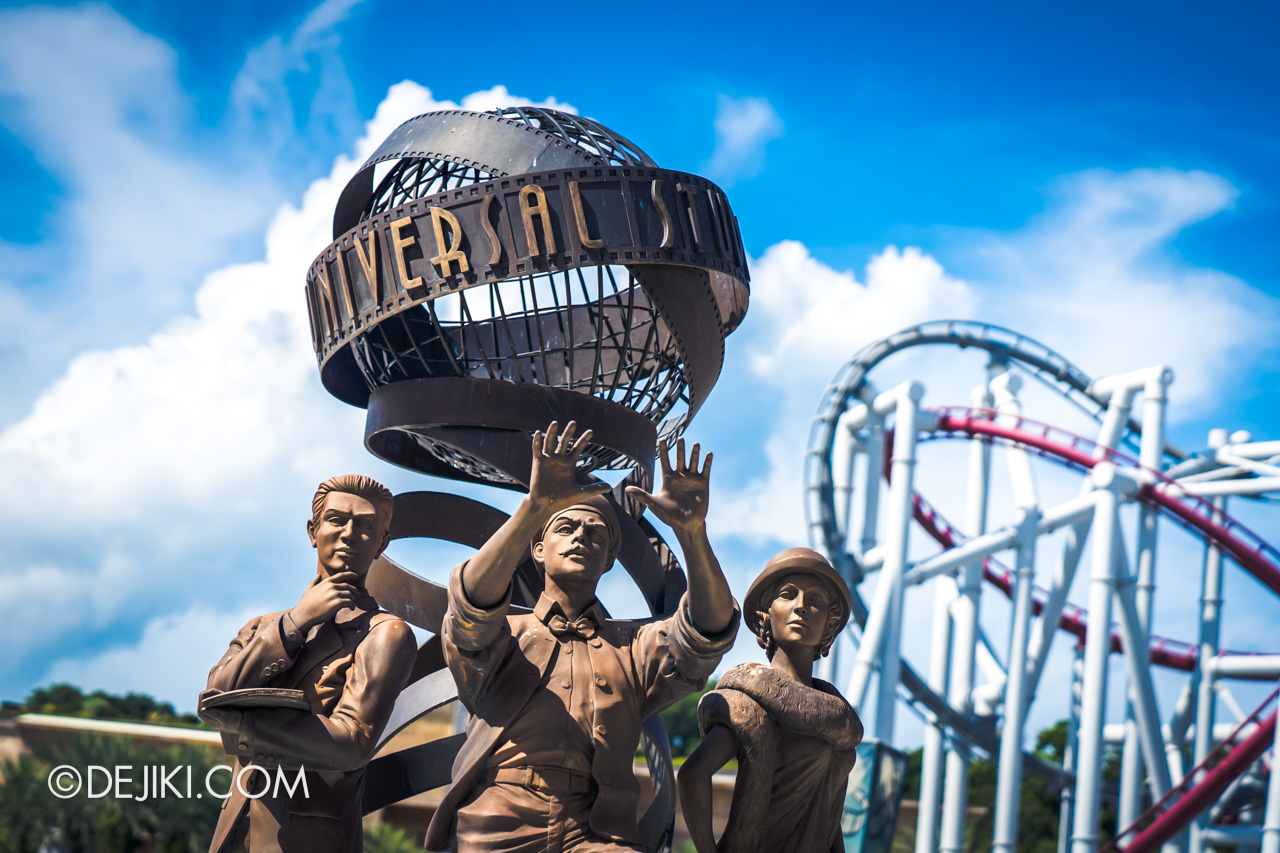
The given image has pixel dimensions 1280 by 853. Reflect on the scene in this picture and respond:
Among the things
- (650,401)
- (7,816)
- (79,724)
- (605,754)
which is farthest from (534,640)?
(79,724)

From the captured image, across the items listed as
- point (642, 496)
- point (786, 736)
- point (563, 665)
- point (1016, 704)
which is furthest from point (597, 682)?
point (1016, 704)

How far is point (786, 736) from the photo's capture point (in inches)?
192

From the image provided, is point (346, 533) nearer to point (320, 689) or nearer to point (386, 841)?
point (320, 689)

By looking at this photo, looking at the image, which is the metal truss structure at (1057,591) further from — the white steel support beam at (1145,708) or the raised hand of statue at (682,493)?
the raised hand of statue at (682,493)

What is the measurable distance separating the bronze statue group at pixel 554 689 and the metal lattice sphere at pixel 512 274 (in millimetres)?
2365

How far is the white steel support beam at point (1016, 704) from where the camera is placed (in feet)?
59.4

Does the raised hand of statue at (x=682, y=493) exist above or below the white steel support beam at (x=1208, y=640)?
below

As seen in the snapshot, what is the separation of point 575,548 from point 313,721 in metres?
1.11

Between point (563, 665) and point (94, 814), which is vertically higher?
point (563, 665)

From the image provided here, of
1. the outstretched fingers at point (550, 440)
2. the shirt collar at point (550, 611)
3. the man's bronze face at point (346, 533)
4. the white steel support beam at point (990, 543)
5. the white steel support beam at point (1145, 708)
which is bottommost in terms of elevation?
the shirt collar at point (550, 611)

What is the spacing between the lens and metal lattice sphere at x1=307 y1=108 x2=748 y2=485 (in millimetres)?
7199

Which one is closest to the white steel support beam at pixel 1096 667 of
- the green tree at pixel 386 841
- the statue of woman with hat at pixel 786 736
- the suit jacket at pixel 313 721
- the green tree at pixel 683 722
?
the green tree at pixel 386 841

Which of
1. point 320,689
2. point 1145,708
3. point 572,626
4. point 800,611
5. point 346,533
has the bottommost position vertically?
point 320,689

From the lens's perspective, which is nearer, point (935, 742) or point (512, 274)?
point (512, 274)
